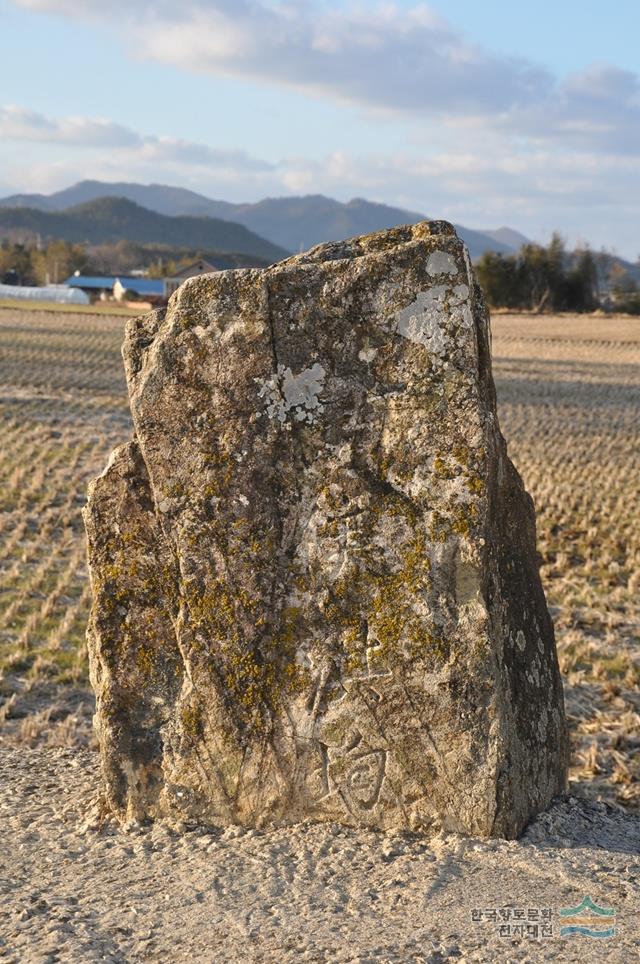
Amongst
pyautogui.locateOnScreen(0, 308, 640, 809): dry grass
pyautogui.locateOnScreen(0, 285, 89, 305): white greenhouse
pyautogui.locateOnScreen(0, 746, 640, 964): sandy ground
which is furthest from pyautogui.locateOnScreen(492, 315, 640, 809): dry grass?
pyautogui.locateOnScreen(0, 285, 89, 305): white greenhouse

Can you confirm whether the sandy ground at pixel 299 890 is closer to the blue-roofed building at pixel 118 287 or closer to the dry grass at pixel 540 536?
the dry grass at pixel 540 536

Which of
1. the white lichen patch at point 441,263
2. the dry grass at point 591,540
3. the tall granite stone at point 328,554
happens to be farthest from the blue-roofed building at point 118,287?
the white lichen patch at point 441,263

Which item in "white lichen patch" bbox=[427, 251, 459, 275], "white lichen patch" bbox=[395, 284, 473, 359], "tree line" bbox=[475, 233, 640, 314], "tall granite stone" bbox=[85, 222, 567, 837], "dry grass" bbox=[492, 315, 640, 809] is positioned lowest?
"dry grass" bbox=[492, 315, 640, 809]

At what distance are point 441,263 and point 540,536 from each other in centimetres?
931

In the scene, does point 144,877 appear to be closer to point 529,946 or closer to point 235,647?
point 235,647

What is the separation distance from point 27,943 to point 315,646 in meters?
1.73

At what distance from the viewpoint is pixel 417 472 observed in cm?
480

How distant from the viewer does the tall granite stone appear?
477 centimetres

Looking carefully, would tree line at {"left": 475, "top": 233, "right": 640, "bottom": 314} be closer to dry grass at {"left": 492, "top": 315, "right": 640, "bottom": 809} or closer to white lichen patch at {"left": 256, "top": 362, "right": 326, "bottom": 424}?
dry grass at {"left": 492, "top": 315, "right": 640, "bottom": 809}

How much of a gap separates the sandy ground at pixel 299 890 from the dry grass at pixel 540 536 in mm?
2253

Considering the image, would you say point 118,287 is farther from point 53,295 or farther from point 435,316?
point 435,316

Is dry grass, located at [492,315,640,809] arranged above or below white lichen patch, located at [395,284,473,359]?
below

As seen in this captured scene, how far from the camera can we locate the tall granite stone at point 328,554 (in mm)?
4770

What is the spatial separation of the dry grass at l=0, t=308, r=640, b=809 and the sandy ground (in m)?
2.25
